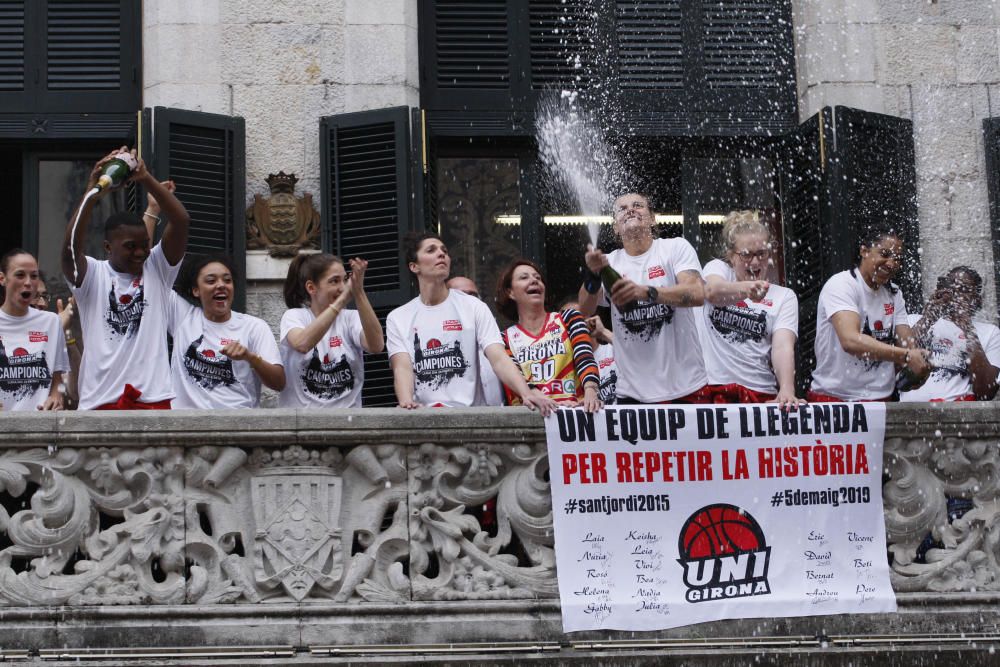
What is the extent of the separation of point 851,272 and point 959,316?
1.16m

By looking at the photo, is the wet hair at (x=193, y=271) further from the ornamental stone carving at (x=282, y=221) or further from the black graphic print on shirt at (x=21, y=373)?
the ornamental stone carving at (x=282, y=221)

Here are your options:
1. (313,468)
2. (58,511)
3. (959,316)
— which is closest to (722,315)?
(959,316)

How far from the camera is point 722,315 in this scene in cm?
1111

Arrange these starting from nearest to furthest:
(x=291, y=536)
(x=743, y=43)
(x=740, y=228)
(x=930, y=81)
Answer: (x=291, y=536), (x=740, y=228), (x=930, y=81), (x=743, y=43)

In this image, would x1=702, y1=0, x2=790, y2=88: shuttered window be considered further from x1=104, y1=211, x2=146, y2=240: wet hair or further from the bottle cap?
the bottle cap

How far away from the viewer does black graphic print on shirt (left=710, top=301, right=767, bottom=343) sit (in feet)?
36.3

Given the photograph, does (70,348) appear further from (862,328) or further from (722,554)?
(862,328)

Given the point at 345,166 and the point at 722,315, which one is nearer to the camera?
the point at 722,315

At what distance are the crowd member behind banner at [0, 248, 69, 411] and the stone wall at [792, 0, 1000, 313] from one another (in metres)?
6.30

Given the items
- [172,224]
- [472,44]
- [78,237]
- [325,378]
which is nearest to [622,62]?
[472,44]

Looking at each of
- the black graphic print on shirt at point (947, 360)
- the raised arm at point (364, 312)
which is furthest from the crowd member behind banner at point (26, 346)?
the black graphic print on shirt at point (947, 360)

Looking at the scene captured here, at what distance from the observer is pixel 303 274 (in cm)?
1126

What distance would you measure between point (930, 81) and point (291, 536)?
23.0 ft

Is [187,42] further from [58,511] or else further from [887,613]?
[887,613]
